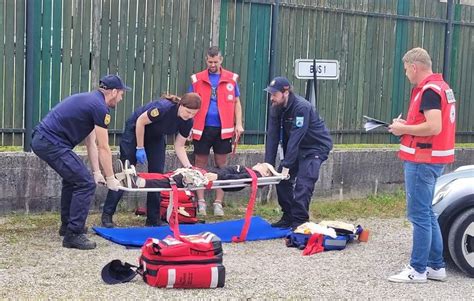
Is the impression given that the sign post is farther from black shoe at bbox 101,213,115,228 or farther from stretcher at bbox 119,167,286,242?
black shoe at bbox 101,213,115,228

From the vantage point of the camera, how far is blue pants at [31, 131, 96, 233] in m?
8.12

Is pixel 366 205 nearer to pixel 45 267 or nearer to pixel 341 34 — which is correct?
pixel 341 34

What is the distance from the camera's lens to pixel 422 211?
23.0 feet

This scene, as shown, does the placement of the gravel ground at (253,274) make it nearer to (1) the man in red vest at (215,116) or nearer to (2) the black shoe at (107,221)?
(2) the black shoe at (107,221)

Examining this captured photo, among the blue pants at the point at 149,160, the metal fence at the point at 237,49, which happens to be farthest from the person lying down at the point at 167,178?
the metal fence at the point at 237,49

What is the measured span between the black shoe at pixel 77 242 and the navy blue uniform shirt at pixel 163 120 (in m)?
1.53

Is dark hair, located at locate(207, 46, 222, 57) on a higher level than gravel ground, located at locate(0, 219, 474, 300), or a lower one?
→ higher

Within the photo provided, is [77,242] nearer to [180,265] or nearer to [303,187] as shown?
[180,265]

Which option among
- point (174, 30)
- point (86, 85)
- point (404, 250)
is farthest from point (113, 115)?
point (404, 250)

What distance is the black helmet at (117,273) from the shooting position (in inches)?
265

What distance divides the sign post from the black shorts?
1.43m

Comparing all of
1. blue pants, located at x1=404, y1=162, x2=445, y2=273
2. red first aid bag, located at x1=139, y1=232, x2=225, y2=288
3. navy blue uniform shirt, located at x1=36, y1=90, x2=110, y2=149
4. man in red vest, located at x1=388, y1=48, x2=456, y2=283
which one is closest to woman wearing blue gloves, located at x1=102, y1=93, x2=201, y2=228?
navy blue uniform shirt, located at x1=36, y1=90, x2=110, y2=149

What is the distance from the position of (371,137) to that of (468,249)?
17.1ft

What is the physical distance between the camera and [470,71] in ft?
43.8
